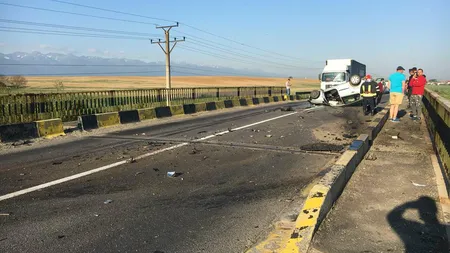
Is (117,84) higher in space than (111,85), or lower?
higher

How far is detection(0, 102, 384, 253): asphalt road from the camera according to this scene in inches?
145

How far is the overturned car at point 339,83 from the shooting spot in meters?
18.3

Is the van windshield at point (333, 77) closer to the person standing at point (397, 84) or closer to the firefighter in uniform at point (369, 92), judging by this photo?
the firefighter in uniform at point (369, 92)

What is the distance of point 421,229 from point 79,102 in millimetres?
12883

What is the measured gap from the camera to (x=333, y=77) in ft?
81.1

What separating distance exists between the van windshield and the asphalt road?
16014mm

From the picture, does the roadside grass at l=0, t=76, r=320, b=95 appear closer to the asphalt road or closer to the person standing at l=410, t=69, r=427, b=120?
the asphalt road

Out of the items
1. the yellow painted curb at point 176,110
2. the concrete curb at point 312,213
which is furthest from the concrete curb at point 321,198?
the yellow painted curb at point 176,110

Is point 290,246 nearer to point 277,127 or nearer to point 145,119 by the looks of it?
point 277,127

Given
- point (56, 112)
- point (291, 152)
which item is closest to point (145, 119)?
point (56, 112)

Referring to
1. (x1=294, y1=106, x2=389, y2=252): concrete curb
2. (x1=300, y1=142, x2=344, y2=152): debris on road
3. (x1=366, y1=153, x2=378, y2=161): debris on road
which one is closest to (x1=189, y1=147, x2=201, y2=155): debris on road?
(x1=300, y1=142, x2=344, y2=152): debris on road

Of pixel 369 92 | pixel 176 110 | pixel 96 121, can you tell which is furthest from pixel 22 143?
pixel 369 92

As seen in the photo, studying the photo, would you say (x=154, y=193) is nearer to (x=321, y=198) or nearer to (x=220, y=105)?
(x=321, y=198)

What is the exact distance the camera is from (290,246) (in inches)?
126
